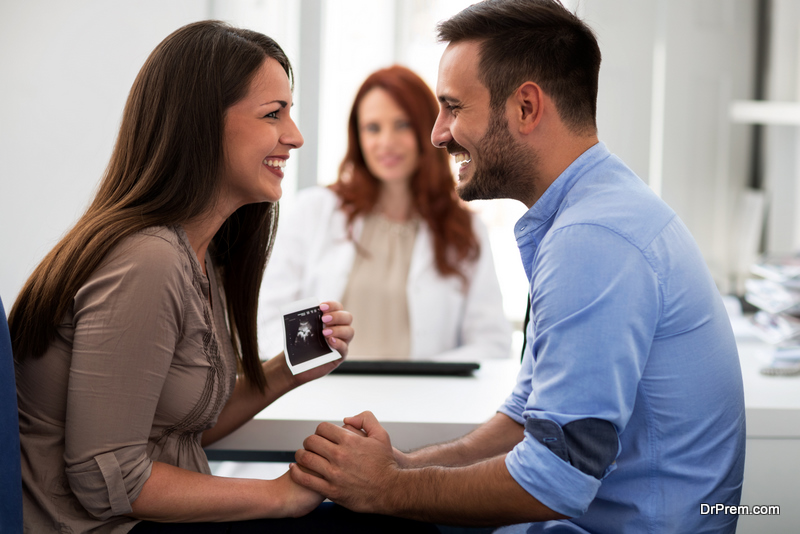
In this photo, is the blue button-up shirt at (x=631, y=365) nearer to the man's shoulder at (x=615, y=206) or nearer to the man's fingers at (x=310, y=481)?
the man's shoulder at (x=615, y=206)

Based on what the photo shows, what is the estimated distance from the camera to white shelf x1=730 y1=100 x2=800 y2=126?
7.91 ft

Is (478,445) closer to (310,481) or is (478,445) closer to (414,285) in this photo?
(310,481)

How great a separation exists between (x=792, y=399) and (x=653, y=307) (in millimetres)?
705

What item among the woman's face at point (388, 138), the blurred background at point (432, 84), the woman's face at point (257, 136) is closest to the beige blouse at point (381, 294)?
the woman's face at point (388, 138)

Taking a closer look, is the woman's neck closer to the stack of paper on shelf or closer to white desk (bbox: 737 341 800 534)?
white desk (bbox: 737 341 800 534)

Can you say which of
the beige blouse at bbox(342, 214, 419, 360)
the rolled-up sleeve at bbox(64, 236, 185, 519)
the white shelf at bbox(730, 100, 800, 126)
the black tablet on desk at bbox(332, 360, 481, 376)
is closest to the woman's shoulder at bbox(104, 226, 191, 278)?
the rolled-up sleeve at bbox(64, 236, 185, 519)

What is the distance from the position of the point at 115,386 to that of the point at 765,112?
253 centimetres

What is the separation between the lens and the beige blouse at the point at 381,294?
2.58 m

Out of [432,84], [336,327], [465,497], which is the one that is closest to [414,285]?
[432,84]

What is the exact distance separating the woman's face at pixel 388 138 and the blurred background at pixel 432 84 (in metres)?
0.55

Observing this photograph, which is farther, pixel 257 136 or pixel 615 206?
pixel 257 136

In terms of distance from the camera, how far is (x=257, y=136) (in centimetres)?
119

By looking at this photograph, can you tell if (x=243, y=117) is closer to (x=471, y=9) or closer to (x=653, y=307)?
(x=471, y=9)

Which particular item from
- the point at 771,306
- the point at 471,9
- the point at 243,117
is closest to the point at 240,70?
the point at 243,117
